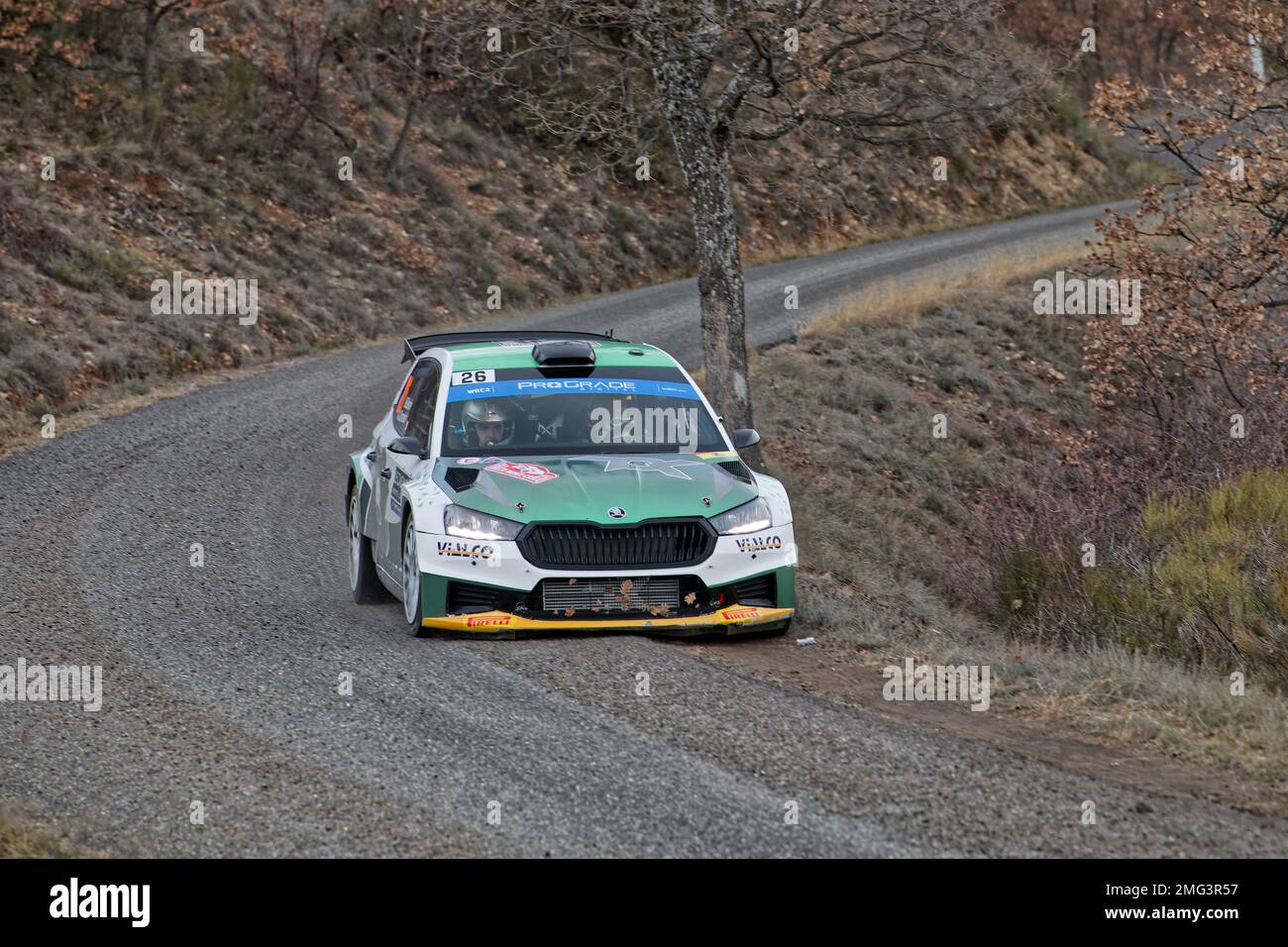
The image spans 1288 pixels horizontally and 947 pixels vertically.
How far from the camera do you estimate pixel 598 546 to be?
888cm

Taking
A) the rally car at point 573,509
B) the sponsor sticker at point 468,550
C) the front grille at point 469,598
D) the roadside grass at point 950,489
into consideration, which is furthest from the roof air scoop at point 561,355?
the roadside grass at point 950,489

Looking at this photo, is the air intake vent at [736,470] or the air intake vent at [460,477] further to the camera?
the air intake vent at [736,470]

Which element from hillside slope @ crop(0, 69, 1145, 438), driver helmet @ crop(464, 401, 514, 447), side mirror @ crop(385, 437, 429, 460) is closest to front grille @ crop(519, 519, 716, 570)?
driver helmet @ crop(464, 401, 514, 447)

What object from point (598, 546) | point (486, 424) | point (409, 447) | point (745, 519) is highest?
point (486, 424)

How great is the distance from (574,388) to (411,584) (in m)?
1.79

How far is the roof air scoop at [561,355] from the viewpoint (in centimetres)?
1023

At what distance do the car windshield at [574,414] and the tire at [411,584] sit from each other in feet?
2.15

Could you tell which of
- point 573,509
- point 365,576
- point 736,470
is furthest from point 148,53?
point 573,509

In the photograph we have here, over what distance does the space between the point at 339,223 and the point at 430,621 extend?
65.1 ft

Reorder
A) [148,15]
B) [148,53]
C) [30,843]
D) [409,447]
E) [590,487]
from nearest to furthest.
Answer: [30,843], [590,487], [409,447], [148,15], [148,53]

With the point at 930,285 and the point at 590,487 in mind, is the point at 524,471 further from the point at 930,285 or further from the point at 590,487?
the point at 930,285

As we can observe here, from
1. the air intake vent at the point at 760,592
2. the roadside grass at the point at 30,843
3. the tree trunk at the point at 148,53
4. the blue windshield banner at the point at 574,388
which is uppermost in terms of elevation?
the tree trunk at the point at 148,53

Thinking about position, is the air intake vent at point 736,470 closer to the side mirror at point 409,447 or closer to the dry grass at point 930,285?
the side mirror at point 409,447

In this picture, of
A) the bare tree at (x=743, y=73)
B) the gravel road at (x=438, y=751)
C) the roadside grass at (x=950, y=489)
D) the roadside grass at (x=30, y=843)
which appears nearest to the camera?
the roadside grass at (x=30, y=843)
